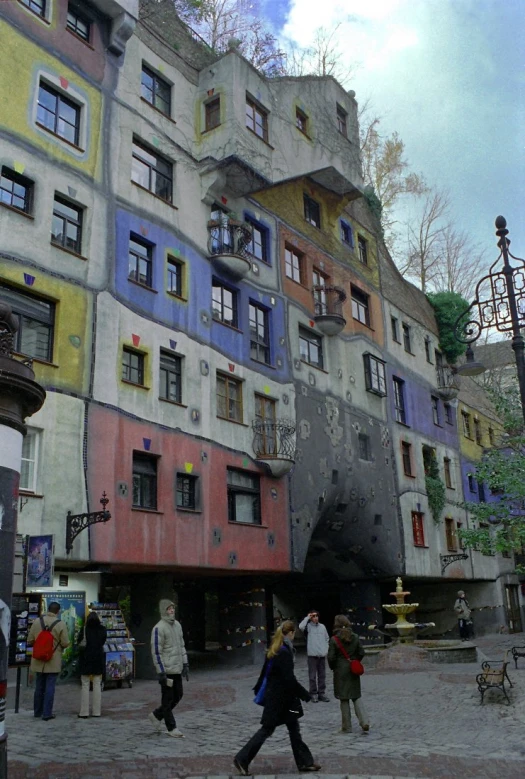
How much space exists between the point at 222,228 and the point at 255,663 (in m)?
12.3

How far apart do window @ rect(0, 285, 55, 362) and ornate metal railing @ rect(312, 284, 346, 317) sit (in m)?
11.5

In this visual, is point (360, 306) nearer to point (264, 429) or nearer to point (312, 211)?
point (312, 211)

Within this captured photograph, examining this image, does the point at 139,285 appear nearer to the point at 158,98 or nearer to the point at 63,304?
the point at 63,304

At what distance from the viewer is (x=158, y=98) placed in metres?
21.4

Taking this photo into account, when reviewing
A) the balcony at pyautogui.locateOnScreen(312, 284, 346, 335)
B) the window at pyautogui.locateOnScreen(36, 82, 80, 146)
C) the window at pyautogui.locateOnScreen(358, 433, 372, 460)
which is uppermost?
the window at pyautogui.locateOnScreen(36, 82, 80, 146)

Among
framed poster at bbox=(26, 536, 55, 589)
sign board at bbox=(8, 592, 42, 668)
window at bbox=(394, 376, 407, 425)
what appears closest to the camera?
sign board at bbox=(8, 592, 42, 668)

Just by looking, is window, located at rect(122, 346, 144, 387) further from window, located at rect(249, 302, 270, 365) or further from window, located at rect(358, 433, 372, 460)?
window, located at rect(358, 433, 372, 460)

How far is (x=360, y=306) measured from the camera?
2947 cm

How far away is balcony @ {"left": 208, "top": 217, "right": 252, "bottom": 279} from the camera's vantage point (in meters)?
21.3

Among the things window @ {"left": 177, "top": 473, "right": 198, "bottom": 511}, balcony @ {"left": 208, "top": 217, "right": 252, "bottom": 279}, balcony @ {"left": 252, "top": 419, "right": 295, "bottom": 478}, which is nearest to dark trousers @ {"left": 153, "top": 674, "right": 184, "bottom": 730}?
window @ {"left": 177, "top": 473, "right": 198, "bottom": 511}

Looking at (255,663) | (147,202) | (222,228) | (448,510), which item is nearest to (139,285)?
(147,202)

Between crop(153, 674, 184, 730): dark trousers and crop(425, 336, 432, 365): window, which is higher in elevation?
crop(425, 336, 432, 365): window

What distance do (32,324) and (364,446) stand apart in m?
14.7

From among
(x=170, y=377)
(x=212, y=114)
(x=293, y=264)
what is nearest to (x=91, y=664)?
(x=170, y=377)
